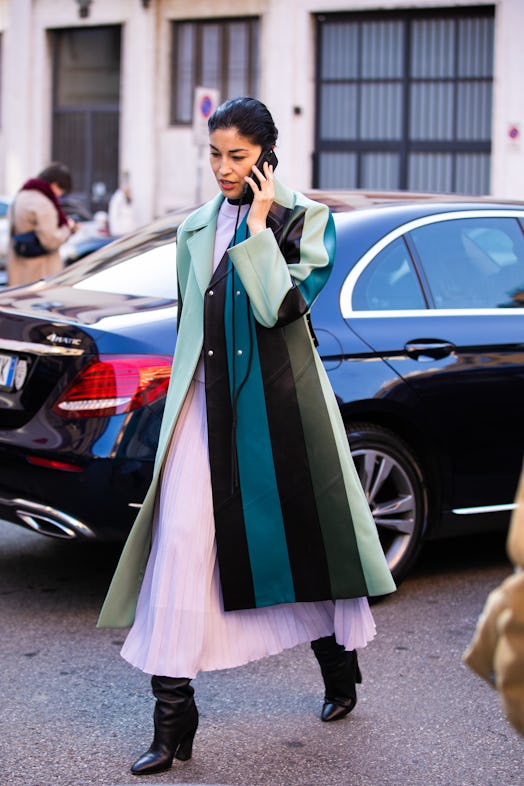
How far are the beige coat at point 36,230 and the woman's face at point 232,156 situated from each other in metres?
7.39

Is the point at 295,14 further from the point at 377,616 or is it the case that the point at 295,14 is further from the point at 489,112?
the point at 377,616

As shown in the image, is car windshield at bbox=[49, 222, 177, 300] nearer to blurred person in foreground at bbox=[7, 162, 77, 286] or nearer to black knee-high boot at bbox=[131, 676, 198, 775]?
black knee-high boot at bbox=[131, 676, 198, 775]

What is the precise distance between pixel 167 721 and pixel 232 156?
1.51m

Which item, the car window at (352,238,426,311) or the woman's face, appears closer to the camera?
the woman's face

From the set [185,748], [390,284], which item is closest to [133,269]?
[390,284]

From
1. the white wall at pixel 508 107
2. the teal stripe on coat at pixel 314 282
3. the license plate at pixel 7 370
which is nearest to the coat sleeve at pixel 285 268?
the teal stripe on coat at pixel 314 282

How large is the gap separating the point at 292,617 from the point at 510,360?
203 cm

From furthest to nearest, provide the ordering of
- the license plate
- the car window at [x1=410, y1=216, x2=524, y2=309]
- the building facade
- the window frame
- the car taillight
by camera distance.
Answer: the window frame → the building facade → the car window at [x1=410, y1=216, x2=524, y2=309] → the license plate → the car taillight

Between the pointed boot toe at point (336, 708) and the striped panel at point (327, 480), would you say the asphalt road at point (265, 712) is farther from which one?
the striped panel at point (327, 480)

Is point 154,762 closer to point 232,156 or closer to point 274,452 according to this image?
point 274,452

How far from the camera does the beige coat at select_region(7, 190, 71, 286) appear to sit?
11.0 meters

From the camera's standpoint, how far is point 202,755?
389 cm

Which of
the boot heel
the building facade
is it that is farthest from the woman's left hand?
the building facade

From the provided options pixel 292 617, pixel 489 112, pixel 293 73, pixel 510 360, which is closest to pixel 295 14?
pixel 293 73
